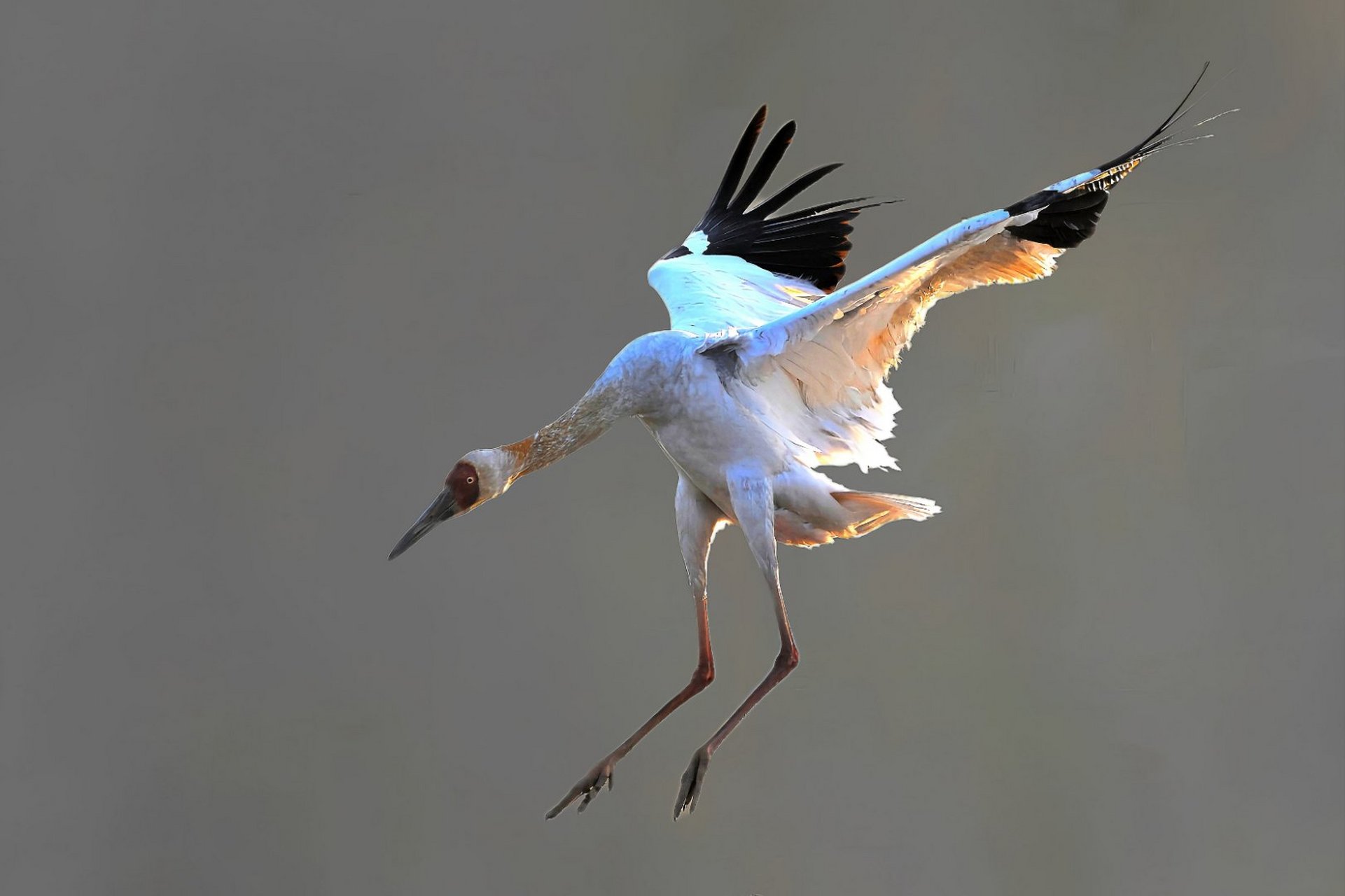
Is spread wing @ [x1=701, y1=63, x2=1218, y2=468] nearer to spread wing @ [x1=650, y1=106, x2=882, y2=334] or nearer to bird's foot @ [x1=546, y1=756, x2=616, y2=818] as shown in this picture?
spread wing @ [x1=650, y1=106, x2=882, y2=334]

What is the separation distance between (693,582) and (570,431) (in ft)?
1.48

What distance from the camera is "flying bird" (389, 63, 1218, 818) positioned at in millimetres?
2658

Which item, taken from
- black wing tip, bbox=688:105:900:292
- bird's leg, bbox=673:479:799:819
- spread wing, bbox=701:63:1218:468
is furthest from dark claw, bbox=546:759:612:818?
black wing tip, bbox=688:105:900:292

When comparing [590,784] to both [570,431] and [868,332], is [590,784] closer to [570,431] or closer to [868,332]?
[570,431]

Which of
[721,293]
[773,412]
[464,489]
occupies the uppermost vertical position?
[721,293]

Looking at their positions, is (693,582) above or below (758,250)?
below

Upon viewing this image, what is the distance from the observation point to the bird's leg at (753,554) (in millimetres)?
2660

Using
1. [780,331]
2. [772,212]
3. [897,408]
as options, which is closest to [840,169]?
[772,212]

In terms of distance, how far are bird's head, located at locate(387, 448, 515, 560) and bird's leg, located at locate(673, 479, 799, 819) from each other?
0.49m

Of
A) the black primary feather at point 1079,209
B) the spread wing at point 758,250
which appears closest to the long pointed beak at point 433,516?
the spread wing at point 758,250

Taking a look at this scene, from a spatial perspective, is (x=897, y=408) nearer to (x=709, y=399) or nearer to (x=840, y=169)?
(x=709, y=399)

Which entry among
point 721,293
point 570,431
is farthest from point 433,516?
point 721,293

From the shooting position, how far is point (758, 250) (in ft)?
11.4

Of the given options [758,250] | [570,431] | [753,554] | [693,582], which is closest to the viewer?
[753,554]
